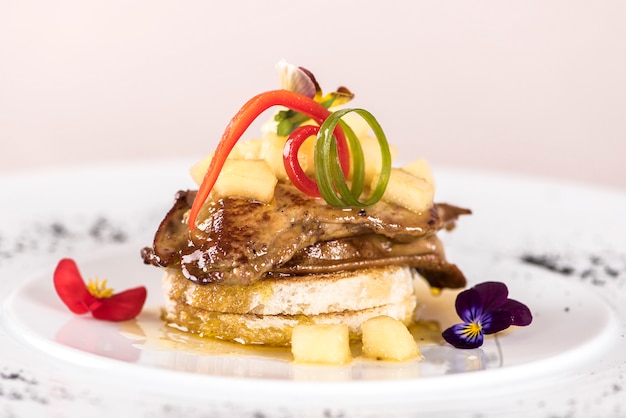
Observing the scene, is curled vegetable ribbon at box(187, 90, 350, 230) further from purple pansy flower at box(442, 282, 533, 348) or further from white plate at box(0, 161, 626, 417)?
purple pansy flower at box(442, 282, 533, 348)

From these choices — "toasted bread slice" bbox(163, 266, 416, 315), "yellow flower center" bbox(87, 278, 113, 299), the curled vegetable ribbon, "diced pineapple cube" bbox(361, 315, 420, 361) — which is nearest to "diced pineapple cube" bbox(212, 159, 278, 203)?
the curled vegetable ribbon

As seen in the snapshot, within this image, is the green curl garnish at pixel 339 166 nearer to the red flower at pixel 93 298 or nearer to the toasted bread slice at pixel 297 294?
the toasted bread slice at pixel 297 294

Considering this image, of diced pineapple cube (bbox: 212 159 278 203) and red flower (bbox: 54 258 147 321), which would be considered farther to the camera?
red flower (bbox: 54 258 147 321)

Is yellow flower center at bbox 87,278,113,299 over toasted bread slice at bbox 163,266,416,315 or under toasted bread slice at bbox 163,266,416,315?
under

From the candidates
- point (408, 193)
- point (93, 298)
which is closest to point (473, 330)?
point (408, 193)

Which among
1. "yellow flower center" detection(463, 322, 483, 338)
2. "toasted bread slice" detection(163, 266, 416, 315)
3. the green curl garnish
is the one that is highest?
the green curl garnish
